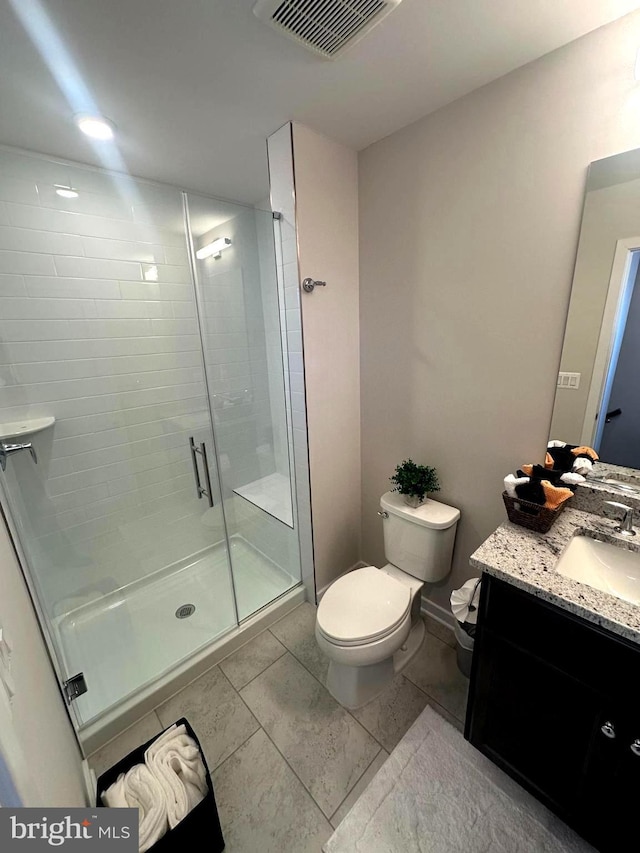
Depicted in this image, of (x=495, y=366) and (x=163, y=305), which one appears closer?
(x=495, y=366)

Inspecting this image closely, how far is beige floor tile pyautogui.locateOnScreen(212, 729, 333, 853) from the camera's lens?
110 cm

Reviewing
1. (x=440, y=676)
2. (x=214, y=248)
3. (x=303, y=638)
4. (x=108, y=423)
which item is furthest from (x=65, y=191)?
(x=440, y=676)

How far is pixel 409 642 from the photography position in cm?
175

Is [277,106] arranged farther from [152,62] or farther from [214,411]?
[214,411]

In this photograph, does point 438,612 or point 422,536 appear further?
point 438,612

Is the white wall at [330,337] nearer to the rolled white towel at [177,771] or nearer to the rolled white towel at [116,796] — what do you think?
the rolled white towel at [177,771]

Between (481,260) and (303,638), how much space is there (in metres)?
2.05

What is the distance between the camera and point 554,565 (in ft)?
3.38

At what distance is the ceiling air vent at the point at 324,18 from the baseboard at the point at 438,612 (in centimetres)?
242

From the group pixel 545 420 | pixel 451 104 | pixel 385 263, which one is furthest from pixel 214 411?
pixel 451 104

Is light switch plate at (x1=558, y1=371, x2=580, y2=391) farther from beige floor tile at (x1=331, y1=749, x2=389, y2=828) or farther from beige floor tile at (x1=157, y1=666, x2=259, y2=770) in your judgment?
beige floor tile at (x1=157, y1=666, x2=259, y2=770)

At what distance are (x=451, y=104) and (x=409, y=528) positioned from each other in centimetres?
185

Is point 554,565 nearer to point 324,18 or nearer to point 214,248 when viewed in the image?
point 324,18

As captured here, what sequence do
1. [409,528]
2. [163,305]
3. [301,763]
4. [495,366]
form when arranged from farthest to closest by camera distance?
[163,305] → [409,528] → [495,366] → [301,763]
